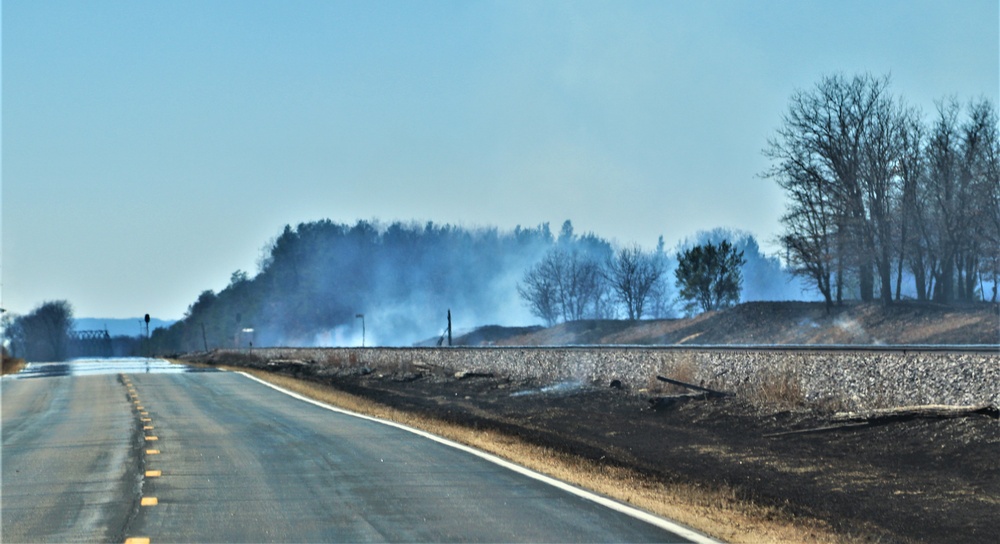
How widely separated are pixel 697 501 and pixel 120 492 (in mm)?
6977

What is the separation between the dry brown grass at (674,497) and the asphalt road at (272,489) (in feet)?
2.09

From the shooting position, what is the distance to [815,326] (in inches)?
2282

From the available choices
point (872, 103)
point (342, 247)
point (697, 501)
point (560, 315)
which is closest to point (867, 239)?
point (872, 103)

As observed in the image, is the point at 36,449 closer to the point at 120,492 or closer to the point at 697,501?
the point at 120,492

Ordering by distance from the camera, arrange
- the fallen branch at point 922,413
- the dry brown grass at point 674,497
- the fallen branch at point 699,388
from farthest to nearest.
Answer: the fallen branch at point 699,388 < the fallen branch at point 922,413 < the dry brown grass at point 674,497

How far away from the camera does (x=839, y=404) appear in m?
22.2

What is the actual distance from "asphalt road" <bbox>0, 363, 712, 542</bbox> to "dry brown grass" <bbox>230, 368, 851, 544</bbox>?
2.09 feet

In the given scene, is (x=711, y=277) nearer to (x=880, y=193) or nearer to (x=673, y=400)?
(x=880, y=193)

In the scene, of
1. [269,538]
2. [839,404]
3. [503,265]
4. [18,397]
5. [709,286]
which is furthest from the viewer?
[503,265]

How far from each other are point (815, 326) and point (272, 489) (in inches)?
1912

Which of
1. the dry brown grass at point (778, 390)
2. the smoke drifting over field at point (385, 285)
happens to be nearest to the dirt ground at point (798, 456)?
the dry brown grass at point (778, 390)

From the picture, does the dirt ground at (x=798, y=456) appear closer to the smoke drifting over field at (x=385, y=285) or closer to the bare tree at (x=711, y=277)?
the bare tree at (x=711, y=277)

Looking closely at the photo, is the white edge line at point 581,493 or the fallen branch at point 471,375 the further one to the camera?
the fallen branch at point 471,375

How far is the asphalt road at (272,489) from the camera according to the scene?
10.7m
